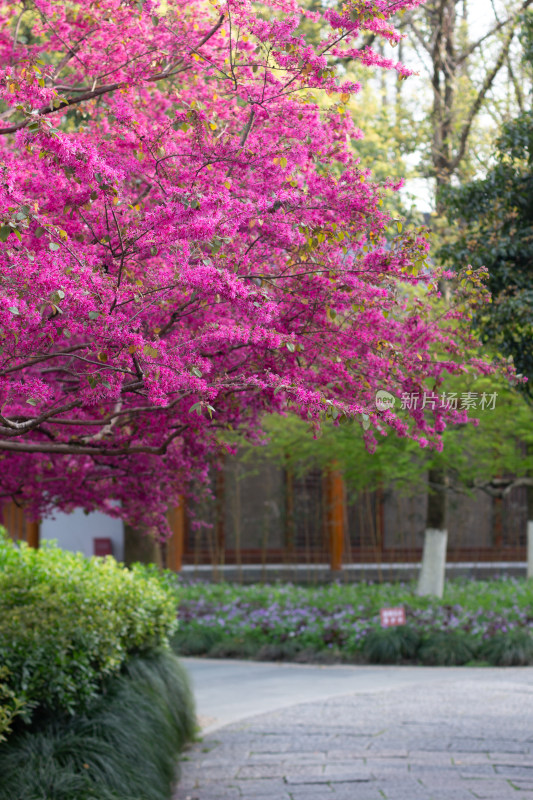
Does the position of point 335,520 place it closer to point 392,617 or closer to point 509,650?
point 392,617

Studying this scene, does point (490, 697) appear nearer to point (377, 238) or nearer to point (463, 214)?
point (463, 214)

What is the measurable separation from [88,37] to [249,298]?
7.25 ft

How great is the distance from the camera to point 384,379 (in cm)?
425

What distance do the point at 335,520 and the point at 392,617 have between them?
575 cm

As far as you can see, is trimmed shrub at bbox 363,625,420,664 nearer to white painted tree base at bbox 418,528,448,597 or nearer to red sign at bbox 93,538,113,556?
white painted tree base at bbox 418,528,448,597

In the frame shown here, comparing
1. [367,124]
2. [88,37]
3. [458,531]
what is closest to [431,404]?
[88,37]

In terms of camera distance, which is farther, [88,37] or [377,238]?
[88,37]

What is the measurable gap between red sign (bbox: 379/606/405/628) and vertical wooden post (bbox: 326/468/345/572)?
518cm

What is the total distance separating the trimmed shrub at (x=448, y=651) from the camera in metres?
11.3

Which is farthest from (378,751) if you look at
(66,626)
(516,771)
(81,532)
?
(81,532)

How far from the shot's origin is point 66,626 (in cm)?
568

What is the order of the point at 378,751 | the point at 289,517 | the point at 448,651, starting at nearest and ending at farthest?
the point at 378,751
the point at 448,651
the point at 289,517

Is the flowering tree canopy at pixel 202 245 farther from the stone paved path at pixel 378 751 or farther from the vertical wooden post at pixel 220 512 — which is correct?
the vertical wooden post at pixel 220 512

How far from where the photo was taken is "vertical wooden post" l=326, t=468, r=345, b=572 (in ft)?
55.8
